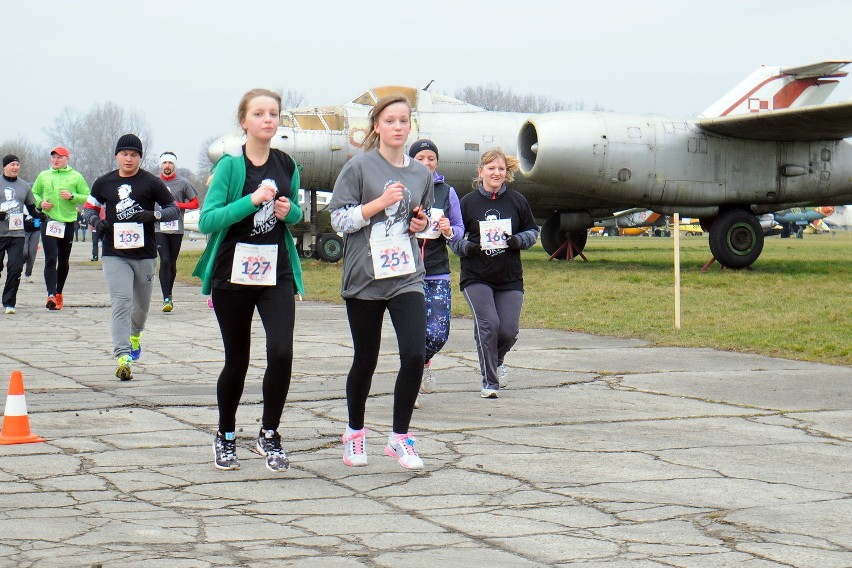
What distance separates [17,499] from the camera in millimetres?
4820

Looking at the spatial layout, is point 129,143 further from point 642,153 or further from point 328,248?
point 328,248

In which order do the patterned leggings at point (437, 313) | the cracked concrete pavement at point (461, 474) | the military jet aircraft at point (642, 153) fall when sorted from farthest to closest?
the military jet aircraft at point (642, 153)
the patterned leggings at point (437, 313)
the cracked concrete pavement at point (461, 474)

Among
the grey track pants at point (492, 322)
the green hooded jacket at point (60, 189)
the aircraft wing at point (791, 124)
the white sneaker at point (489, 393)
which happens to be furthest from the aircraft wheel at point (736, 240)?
the white sneaker at point (489, 393)

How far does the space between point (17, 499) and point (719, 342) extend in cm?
779

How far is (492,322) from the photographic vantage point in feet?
26.2

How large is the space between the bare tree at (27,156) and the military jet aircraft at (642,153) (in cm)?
7201

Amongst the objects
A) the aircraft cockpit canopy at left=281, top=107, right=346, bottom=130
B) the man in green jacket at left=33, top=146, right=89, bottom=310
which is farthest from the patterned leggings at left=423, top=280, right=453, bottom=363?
the aircraft cockpit canopy at left=281, top=107, right=346, bottom=130

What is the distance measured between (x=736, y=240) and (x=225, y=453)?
62.3ft

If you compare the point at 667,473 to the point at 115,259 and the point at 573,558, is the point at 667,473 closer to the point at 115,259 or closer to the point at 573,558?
the point at 573,558

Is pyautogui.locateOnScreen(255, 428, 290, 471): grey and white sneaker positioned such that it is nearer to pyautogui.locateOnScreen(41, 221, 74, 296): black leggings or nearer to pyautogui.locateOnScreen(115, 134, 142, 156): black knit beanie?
pyautogui.locateOnScreen(115, 134, 142, 156): black knit beanie

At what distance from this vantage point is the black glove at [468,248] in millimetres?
7848

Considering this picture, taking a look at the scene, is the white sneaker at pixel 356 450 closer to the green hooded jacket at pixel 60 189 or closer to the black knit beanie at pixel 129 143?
the black knit beanie at pixel 129 143

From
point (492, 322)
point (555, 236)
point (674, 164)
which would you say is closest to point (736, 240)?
point (674, 164)

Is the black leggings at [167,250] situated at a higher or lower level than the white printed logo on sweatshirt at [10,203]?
lower
